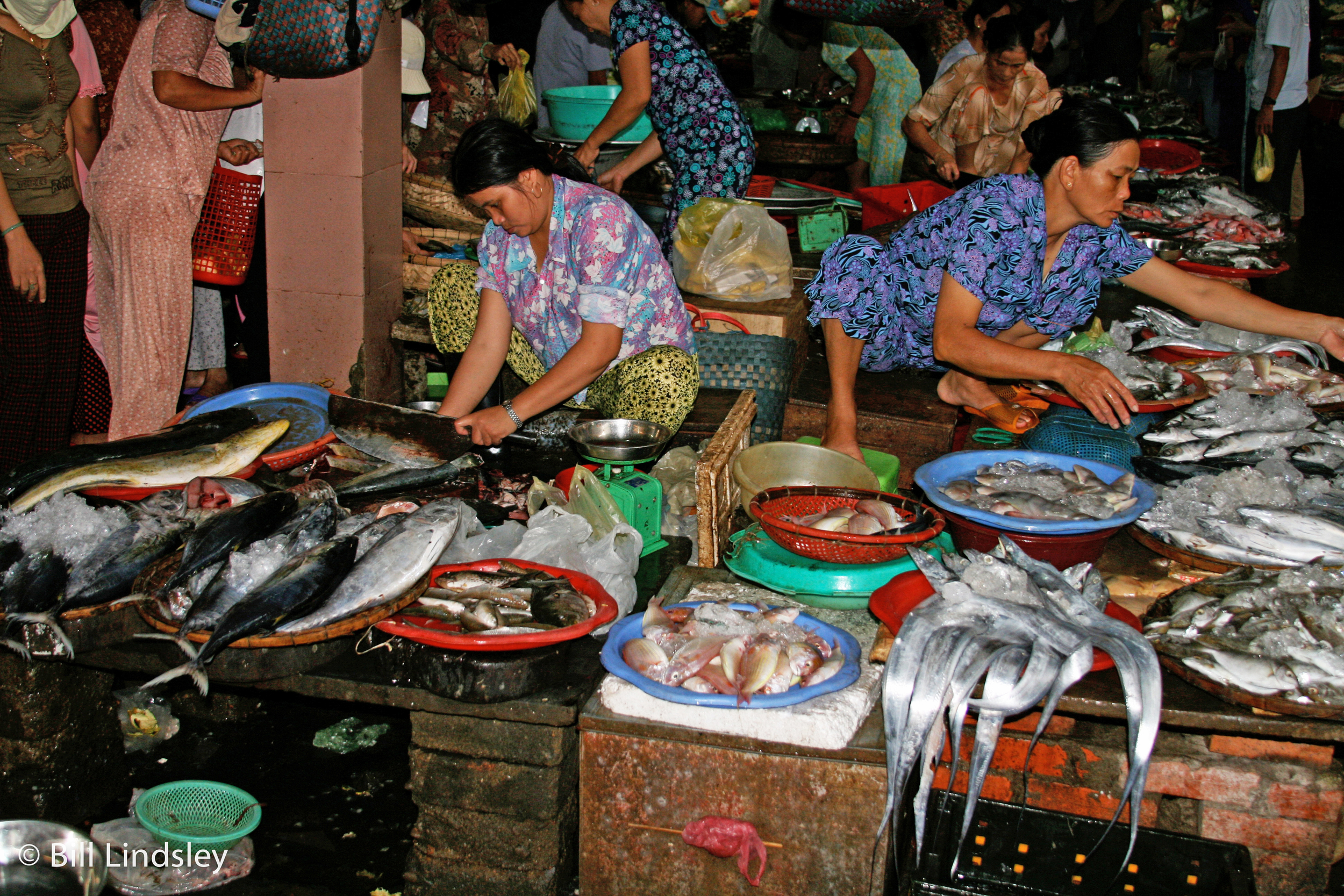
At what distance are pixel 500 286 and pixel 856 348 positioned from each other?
4.72ft

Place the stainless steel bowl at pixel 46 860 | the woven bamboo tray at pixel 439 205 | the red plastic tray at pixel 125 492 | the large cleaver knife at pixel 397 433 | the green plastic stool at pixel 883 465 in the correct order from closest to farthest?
1. the stainless steel bowl at pixel 46 860
2. the red plastic tray at pixel 125 492
3. the large cleaver knife at pixel 397 433
4. the green plastic stool at pixel 883 465
5. the woven bamboo tray at pixel 439 205

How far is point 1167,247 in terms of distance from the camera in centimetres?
604

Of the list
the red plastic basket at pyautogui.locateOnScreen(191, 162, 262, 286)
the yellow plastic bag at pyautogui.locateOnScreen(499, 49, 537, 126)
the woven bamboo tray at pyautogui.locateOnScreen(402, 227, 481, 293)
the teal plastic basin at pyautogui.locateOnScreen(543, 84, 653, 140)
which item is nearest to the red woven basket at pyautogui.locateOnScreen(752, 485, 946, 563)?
the woven bamboo tray at pyautogui.locateOnScreen(402, 227, 481, 293)

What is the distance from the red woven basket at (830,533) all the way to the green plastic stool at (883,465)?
0.59 m

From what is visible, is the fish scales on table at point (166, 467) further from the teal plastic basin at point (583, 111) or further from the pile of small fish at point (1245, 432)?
the teal plastic basin at point (583, 111)

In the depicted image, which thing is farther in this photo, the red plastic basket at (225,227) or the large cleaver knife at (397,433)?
the red plastic basket at (225,227)

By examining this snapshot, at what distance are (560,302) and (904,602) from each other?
188cm

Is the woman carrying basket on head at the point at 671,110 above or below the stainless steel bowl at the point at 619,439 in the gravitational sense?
above

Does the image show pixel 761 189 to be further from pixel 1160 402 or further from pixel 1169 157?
pixel 1169 157

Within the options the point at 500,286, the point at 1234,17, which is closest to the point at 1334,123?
the point at 1234,17

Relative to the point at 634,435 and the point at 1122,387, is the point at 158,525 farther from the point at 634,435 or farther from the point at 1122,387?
the point at 1122,387

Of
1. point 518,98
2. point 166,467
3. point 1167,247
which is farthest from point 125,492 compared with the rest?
point 1167,247

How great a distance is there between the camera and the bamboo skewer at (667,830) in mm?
2156

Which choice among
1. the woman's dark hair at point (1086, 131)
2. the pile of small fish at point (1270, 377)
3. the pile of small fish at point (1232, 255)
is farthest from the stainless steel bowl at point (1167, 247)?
the woman's dark hair at point (1086, 131)
